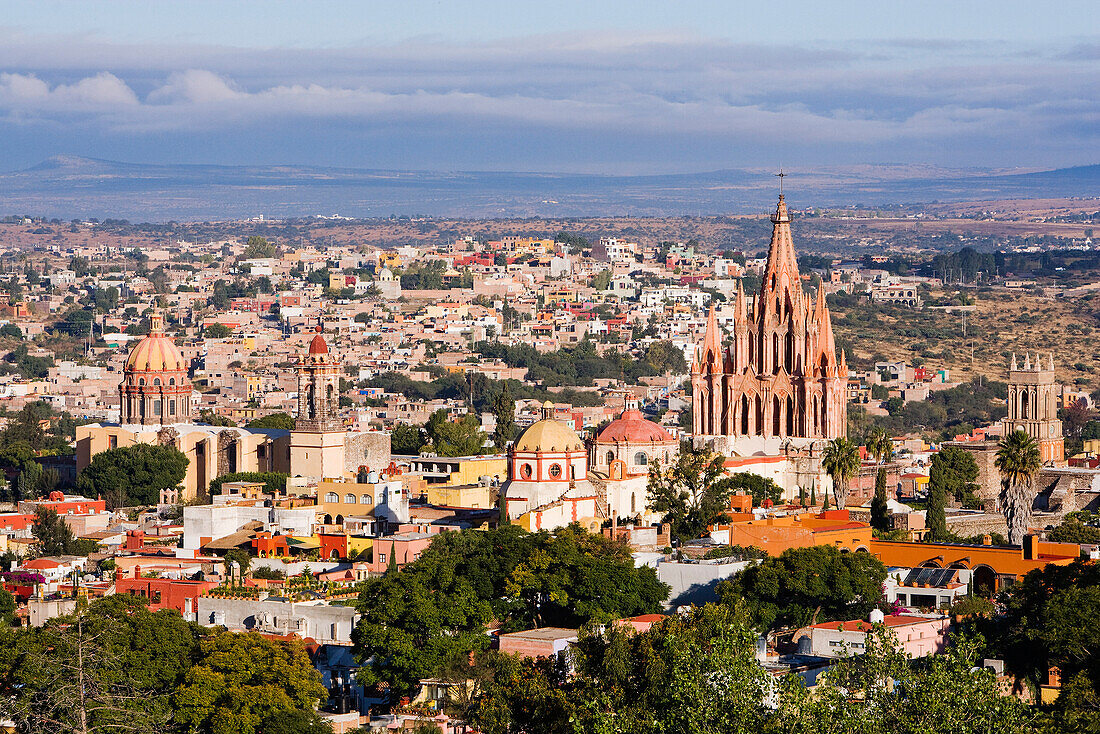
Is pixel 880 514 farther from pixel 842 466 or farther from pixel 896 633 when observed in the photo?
pixel 896 633

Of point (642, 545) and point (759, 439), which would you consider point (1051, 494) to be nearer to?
point (759, 439)

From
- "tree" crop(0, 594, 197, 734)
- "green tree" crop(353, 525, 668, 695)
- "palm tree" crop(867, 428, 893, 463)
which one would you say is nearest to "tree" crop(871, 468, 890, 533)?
"green tree" crop(353, 525, 668, 695)

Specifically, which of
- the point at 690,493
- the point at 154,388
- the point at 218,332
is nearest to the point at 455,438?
the point at 154,388

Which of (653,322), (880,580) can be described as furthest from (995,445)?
(653,322)

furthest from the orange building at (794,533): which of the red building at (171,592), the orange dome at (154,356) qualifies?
the orange dome at (154,356)

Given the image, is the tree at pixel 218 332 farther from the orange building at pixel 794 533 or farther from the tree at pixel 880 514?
the orange building at pixel 794 533

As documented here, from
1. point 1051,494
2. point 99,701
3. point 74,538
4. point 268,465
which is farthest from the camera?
point 268,465
